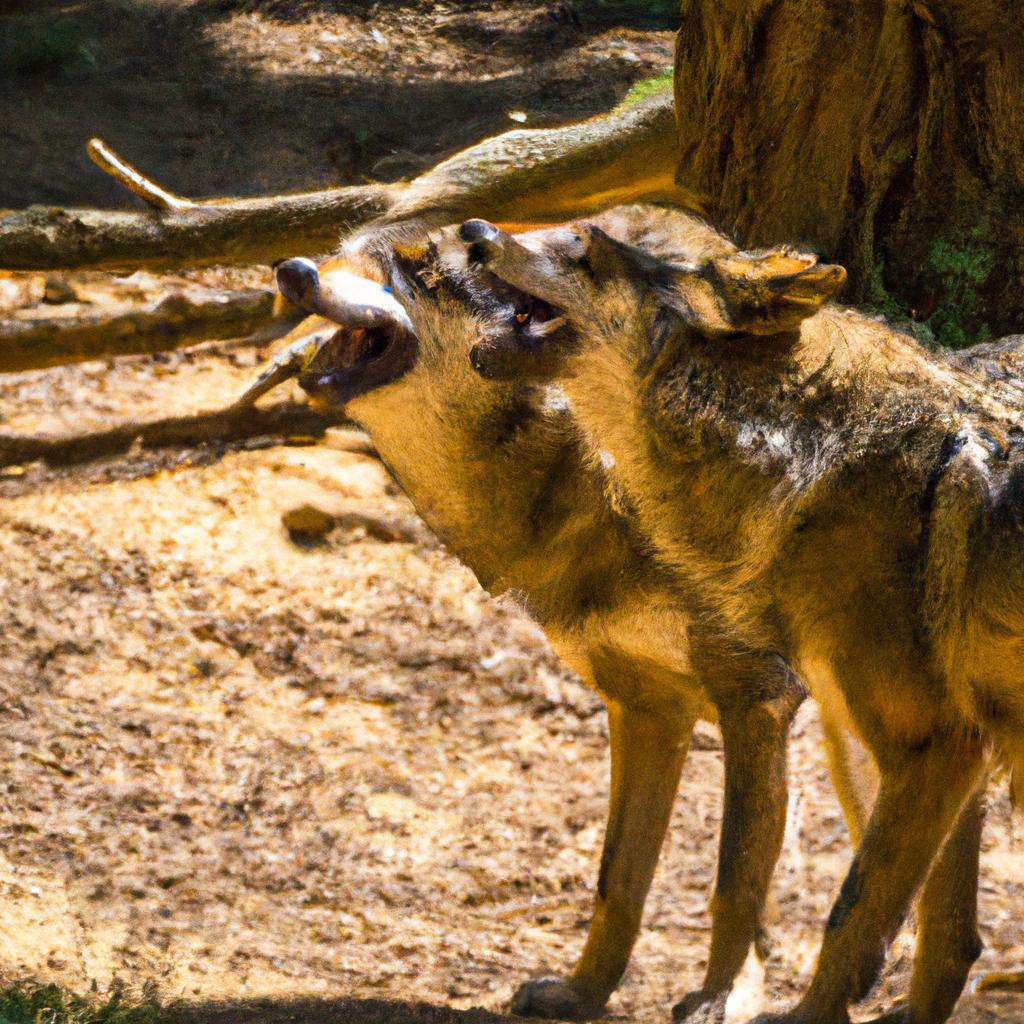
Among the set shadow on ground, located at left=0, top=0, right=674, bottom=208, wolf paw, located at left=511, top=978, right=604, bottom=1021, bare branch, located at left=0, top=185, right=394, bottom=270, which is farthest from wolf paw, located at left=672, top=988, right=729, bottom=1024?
shadow on ground, located at left=0, top=0, right=674, bottom=208

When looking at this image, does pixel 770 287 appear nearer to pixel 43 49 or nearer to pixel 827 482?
pixel 827 482

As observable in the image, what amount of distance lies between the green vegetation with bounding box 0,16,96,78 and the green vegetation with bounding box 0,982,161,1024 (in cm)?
1040

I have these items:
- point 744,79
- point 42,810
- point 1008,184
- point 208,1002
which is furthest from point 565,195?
point 208,1002

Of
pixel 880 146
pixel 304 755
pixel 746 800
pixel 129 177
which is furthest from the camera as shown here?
pixel 304 755

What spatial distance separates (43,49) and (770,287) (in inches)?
425

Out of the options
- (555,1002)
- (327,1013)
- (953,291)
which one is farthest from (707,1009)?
(953,291)

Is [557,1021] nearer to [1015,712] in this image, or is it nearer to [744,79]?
[1015,712]

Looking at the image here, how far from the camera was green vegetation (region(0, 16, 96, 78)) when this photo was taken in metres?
12.6

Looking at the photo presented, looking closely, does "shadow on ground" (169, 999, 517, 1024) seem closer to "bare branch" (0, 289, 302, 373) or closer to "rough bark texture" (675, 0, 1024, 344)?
"rough bark texture" (675, 0, 1024, 344)

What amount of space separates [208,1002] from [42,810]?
179 cm

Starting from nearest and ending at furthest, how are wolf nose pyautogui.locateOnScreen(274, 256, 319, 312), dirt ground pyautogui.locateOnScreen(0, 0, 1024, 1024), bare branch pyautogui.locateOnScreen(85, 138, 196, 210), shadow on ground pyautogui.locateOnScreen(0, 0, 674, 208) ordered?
1. wolf nose pyautogui.locateOnScreen(274, 256, 319, 312)
2. dirt ground pyautogui.locateOnScreen(0, 0, 1024, 1024)
3. bare branch pyautogui.locateOnScreen(85, 138, 196, 210)
4. shadow on ground pyautogui.locateOnScreen(0, 0, 674, 208)

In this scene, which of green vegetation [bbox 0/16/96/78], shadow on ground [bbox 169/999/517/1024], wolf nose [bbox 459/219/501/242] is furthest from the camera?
green vegetation [bbox 0/16/96/78]

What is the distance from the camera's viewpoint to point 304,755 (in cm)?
693

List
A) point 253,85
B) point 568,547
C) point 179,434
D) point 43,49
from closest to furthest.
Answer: point 568,547, point 179,434, point 43,49, point 253,85
